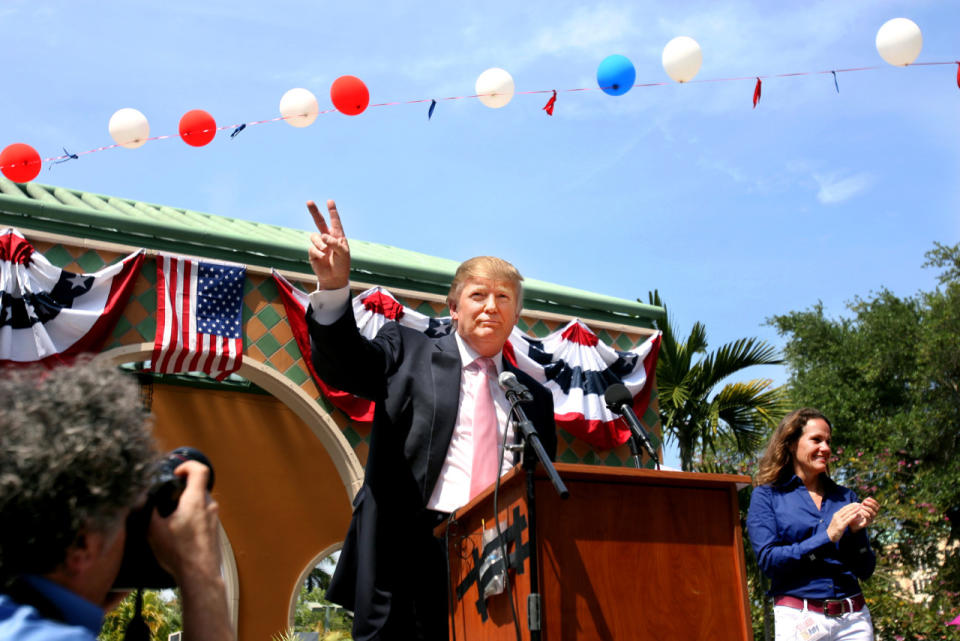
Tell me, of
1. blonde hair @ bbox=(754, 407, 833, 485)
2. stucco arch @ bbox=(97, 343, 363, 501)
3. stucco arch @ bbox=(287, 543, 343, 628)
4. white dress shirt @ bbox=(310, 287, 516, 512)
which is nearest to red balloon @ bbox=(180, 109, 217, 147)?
stucco arch @ bbox=(97, 343, 363, 501)

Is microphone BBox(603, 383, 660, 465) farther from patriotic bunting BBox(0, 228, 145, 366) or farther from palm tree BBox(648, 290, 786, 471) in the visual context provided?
palm tree BBox(648, 290, 786, 471)

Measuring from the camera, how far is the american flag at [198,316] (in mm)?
7098

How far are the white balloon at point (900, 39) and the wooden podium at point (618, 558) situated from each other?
4130 millimetres

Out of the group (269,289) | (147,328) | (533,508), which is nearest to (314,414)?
(269,289)

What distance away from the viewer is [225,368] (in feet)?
23.9

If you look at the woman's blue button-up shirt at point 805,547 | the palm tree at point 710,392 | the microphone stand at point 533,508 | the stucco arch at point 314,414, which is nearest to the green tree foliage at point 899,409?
the palm tree at point 710,392

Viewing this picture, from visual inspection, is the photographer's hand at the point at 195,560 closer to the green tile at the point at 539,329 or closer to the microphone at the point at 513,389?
the microphone at the point at 513,389

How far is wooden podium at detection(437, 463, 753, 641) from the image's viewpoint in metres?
2.54

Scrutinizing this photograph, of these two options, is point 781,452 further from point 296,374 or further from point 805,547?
point 296,374

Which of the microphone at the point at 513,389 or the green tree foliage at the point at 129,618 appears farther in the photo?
the green tree foliage at the point at 129,618

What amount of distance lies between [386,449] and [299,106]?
4.24 meters

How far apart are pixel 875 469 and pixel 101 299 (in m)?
12.1

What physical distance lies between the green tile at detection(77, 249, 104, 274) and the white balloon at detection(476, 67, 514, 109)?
302cm

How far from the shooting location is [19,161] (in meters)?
6.63
